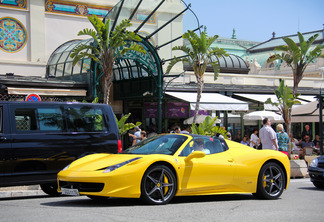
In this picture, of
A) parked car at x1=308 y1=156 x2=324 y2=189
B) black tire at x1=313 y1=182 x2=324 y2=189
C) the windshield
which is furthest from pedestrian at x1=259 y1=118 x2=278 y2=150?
the windshield

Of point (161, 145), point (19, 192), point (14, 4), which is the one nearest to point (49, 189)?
point (19, 192)

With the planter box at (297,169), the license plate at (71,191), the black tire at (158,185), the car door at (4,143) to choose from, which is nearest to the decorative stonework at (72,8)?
the planter box at (297,169)

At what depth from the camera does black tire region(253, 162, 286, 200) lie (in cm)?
973

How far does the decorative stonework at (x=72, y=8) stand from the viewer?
27766mm

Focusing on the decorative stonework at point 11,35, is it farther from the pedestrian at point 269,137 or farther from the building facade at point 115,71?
the pedestrian at point 269,137

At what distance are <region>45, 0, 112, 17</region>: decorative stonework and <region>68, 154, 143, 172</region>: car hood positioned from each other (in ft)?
65.3

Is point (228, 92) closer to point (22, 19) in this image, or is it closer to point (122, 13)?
point (122, 13)

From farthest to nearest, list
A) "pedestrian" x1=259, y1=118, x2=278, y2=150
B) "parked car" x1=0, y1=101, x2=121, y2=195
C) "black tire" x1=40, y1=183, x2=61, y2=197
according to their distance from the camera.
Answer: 1. "pedestrian" x1=259, y1=118, x2=278, y2=150
2. "black tire" x1=40, y1=183, x2=61, y2=197
3. "parked car" x1=0, y1=101, x2=121, y2=195

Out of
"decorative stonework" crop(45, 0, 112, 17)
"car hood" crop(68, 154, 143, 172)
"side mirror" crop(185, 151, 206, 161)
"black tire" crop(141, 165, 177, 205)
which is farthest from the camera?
"decorative stonework" crop(45, 0, 112, 17)

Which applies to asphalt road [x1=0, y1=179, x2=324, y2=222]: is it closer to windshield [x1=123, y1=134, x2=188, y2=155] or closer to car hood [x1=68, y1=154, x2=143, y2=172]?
car hood [x1=68, y1=154, x2=143, y2=172]

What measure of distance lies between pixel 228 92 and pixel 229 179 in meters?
18.9

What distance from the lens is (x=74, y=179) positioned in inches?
332

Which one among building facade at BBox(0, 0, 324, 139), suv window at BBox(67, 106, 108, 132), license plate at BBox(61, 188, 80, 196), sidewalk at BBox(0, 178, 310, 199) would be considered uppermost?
building facade at BBox(0, 0, 324, 139)

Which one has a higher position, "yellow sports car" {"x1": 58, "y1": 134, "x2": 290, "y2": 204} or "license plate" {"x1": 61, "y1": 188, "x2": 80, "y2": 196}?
"yellow sports car" {"x1": 58, "y1": 134, "x2": 290, "y2": 204}
